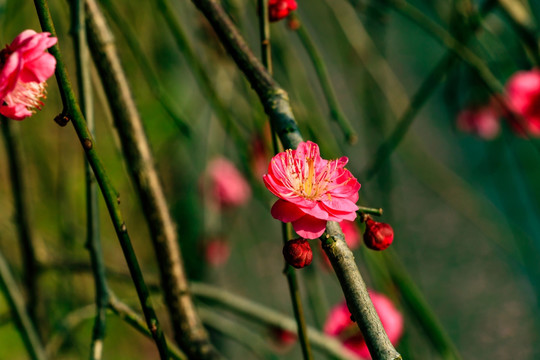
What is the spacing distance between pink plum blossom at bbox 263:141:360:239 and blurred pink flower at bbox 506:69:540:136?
0.75m

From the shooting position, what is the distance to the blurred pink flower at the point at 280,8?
1.69 feet

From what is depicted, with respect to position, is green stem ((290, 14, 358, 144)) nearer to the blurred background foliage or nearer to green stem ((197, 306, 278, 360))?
the blurred background foliage

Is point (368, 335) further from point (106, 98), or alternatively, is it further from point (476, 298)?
point (476, 298)

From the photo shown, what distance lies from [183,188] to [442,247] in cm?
155

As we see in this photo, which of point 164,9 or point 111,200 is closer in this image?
point 111,200

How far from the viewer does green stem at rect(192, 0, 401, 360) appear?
314 mm

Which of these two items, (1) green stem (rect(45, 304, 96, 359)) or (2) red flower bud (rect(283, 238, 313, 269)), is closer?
(2) red flower bud (rect(283, 238, 313, 269))

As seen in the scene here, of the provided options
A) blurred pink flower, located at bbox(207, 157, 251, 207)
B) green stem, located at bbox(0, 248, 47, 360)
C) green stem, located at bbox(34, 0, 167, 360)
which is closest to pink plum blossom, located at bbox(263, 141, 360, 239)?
green stem, located at bbox(34, 0, 167, 360)

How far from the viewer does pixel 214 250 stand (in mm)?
1277

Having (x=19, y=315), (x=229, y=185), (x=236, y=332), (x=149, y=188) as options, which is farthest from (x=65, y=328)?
(x=229, y=185)

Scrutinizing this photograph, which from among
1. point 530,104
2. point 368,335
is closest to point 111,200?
point 368,335

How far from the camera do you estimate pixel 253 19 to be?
59.9 inches

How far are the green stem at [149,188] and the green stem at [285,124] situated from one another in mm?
222

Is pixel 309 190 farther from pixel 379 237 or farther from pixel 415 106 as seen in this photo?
pixel 415 106
